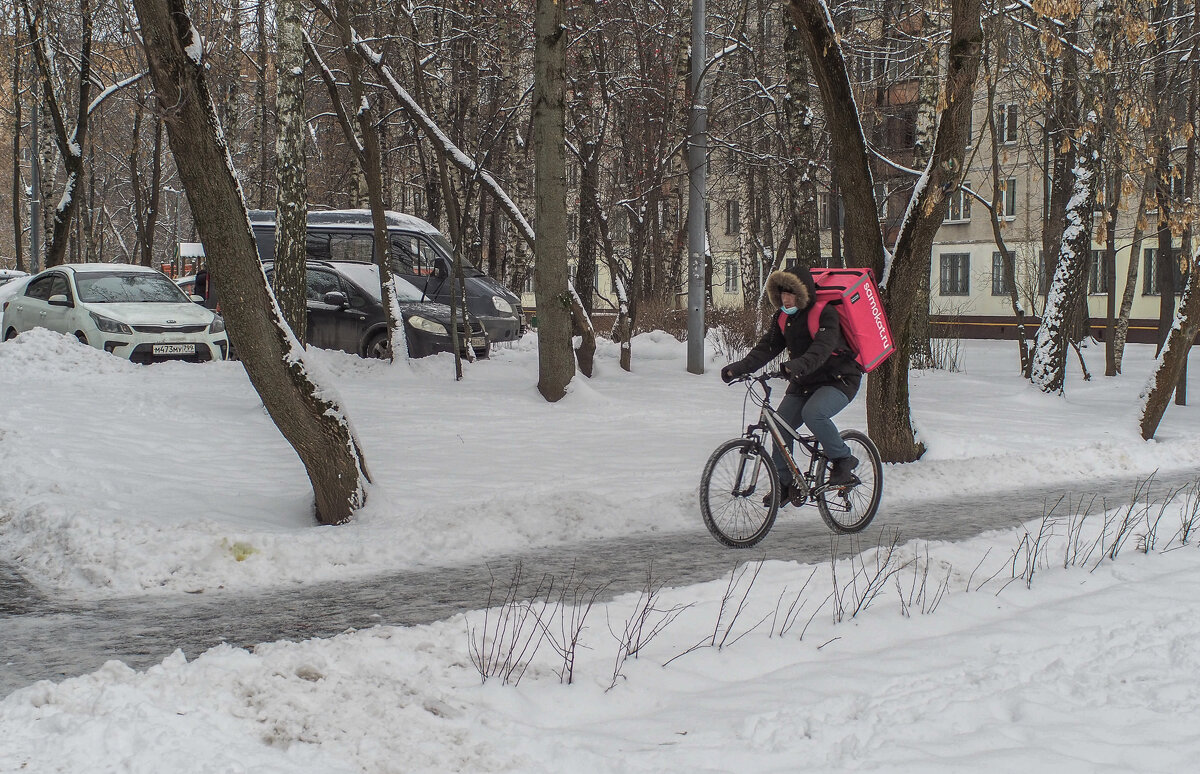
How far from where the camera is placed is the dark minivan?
61.8ft

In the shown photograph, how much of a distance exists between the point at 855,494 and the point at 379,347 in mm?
10604

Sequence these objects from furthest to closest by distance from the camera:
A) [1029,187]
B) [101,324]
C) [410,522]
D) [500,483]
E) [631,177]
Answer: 1. [1029,187]
2. [631,177]
3. [101,324]
4. [500,483]
5. [410,522]

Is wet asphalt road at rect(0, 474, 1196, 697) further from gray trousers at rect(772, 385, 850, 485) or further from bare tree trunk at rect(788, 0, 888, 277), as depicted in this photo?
bare tree trunk at rect(788, 0, 888, 277)

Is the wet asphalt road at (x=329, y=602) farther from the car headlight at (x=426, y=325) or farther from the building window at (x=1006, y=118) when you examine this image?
the car headlight at (x=426, y=325)

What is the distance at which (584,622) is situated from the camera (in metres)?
5.67

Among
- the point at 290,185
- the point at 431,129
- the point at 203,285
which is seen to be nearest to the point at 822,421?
the point at 290,185

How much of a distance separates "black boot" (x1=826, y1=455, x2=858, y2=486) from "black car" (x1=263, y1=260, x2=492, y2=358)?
9856mm

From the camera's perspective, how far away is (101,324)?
17.3 meters

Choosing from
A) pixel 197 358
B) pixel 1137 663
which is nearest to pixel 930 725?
pixel 1137 663

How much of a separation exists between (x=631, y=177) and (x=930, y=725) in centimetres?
1716

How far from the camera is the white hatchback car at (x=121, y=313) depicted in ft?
56.5

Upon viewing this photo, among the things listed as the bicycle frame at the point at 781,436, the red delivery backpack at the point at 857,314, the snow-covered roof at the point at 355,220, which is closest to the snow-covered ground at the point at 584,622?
the bicycle frame at the point at 781,436

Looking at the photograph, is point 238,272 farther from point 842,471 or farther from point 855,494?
point 855,494

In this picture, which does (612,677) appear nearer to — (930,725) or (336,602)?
(930,725)
